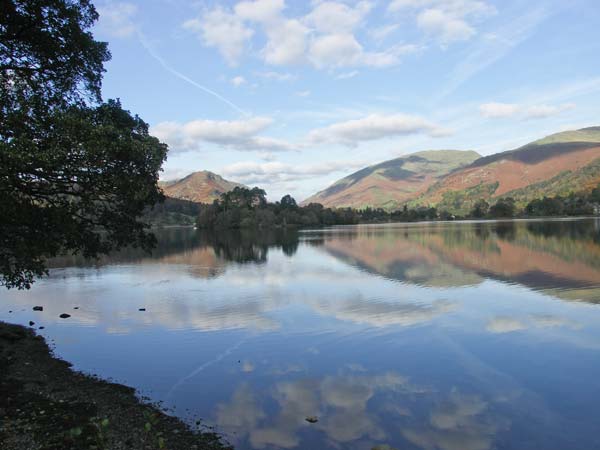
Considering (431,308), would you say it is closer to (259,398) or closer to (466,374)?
(466,374)

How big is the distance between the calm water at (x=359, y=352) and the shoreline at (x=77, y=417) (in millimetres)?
1206

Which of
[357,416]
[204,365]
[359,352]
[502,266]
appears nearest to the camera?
[357,416]

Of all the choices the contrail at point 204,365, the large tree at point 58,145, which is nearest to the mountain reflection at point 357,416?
the contrail at point 204,365

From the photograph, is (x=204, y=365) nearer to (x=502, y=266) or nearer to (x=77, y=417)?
(x=77, y=417)

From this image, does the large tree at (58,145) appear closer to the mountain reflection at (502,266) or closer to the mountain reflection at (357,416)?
the mountain reflection at (357,416)

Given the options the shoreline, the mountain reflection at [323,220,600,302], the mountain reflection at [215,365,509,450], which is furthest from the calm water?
the shoreline

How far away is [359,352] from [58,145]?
17757 mm

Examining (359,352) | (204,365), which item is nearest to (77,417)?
(204,365)

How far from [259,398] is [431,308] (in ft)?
68.3

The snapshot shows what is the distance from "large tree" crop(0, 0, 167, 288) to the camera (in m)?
15.6

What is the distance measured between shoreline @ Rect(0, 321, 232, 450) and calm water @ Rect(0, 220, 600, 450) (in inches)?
47.5

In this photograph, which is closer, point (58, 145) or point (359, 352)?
point (58, 145)

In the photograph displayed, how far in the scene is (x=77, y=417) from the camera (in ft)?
48.4

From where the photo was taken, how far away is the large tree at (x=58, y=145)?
51.2 ft
